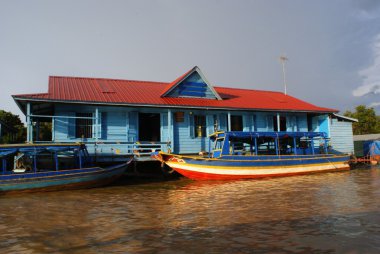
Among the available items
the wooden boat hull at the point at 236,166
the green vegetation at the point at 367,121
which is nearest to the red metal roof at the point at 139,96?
the wooden boat hull at the point at 236,166

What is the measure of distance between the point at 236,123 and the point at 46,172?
40.7 ft

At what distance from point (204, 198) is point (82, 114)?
943 cm

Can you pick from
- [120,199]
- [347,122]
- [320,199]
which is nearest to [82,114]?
[120,199]

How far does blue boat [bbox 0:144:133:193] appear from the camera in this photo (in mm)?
12194

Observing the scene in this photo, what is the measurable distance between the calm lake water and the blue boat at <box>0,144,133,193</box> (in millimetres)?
530

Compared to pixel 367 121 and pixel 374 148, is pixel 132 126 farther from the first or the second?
pixel 367 121

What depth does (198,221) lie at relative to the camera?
24.6 ft

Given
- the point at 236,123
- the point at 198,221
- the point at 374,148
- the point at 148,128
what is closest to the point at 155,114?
the point at 148,128

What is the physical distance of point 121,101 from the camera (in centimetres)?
1647

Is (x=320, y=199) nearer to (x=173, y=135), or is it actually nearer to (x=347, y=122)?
(x=173, y=135)

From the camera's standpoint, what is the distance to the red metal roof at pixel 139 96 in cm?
1614

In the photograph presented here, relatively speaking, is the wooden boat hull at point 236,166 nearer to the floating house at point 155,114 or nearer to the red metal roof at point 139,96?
the floating house at point 155,114

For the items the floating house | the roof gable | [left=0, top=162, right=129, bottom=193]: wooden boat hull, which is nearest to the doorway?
the floating house

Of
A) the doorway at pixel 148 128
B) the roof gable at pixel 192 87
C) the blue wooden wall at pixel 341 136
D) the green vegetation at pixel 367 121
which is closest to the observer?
the roof gable at pixel 192 87
